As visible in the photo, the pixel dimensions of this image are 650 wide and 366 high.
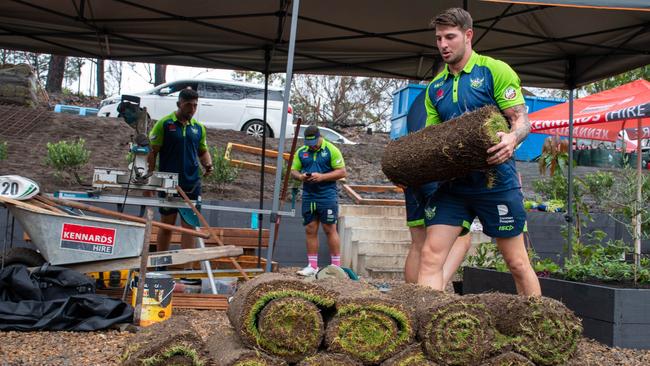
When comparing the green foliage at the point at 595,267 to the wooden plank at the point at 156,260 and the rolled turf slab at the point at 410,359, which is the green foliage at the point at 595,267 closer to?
the wooden plank at the point at 156,260

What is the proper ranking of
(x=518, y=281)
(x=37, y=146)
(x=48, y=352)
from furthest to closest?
1. (x=37, y=146)
2. (x=48, y=352)
3. (x=518, y=281)

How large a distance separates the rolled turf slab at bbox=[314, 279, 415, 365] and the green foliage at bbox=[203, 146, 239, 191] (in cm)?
1065

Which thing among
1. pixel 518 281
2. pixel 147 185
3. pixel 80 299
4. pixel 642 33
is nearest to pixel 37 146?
pixel 147 185

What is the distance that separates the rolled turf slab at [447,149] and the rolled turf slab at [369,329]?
0.96m

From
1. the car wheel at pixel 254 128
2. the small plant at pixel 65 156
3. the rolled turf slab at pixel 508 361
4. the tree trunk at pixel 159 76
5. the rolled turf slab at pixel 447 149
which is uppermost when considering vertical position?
the tree trunk at pixel 159 76

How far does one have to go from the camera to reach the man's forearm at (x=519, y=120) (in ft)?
13.9

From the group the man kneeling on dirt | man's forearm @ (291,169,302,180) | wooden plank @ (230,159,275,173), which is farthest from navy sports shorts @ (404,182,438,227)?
wooden plank @ (230,159,275,173)

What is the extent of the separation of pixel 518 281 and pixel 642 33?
450cm

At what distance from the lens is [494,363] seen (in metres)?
3.51

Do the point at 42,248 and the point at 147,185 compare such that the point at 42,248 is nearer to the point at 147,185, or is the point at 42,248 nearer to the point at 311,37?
the point at 147,185

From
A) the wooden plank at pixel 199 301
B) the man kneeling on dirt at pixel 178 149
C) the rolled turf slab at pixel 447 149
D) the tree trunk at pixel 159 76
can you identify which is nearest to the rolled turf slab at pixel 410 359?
the rolled turf slab at pixel 447 149

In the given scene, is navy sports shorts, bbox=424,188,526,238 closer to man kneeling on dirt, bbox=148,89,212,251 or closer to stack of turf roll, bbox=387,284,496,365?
stack of turf roll, bbox=387,284,496,365

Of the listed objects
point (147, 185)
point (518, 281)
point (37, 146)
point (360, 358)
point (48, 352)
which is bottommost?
point (48, 352)

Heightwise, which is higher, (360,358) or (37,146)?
(37,146)
